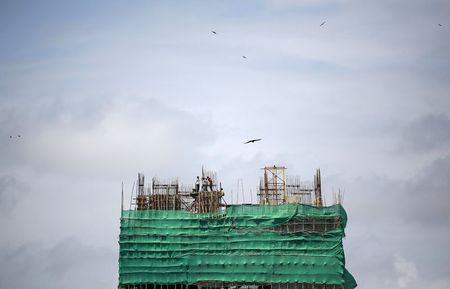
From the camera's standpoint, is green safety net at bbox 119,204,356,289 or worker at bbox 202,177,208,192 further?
worker at bbox 202,177,208,192

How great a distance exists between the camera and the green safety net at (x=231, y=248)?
8544 cm

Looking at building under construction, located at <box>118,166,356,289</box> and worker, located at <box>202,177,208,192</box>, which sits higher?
worker, located at <box>202,177,208,192</box>

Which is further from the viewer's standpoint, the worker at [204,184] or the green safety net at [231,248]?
the worker at [204,184]

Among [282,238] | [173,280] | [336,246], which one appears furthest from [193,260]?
[336,246]

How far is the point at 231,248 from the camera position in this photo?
8675 cm

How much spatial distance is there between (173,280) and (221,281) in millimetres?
5395

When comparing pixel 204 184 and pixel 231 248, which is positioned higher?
pixel 204 184

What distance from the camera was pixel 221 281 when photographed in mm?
85938

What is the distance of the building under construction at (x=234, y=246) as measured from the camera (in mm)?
85438

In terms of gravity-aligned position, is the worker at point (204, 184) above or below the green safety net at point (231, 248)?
above

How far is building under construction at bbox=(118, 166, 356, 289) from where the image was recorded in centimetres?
8544

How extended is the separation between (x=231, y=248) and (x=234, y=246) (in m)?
0.40

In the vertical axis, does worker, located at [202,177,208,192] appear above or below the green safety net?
above

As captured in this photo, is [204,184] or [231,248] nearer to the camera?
[231,248]
